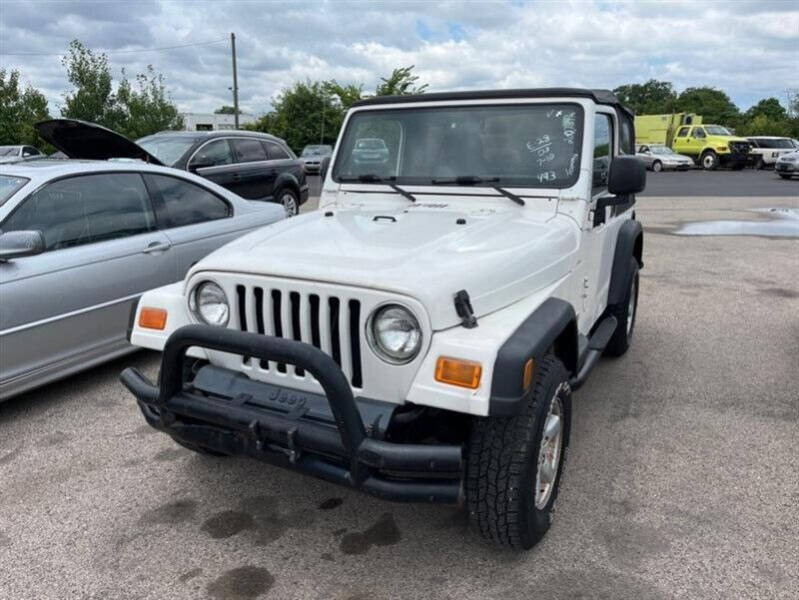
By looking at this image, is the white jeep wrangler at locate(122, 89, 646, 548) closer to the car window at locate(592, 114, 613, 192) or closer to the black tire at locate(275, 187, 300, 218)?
the car window at locate(592, 114, 613, 192)

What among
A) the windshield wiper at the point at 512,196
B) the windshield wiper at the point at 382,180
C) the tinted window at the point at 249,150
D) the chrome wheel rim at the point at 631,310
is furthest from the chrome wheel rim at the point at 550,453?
the tinted window at the point at 249,150

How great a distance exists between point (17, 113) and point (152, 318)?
90.6 feet

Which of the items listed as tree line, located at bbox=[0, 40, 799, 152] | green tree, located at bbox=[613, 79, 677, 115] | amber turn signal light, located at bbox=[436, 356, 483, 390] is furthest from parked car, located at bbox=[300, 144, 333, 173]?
green tree, located at bbox=[613, 79, 677, 115]

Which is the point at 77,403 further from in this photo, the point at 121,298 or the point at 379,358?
the point at 379,358

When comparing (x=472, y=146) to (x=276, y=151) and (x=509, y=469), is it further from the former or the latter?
(x=276, y=151)

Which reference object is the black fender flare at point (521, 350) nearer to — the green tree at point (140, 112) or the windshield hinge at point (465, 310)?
the windshield hinge at point (465, 310)

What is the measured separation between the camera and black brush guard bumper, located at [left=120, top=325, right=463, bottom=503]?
2.30m

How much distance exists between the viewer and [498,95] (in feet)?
12.4

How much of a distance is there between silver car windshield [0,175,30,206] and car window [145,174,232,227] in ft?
2.93

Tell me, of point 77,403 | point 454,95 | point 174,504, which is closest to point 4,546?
point 174,504

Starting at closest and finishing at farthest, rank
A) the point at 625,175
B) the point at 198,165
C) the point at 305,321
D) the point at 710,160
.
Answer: the point at 305,321 < the point at 625,175 < the point at 198,165 < the point at 710,160

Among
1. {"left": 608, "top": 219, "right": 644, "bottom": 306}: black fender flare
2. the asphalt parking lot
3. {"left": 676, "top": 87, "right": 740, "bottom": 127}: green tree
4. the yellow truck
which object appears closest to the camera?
the asphalt parking lot

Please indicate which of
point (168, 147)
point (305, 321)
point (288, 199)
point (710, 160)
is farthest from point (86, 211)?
point (710, 160)

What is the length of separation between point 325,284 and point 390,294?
27 centimetres
